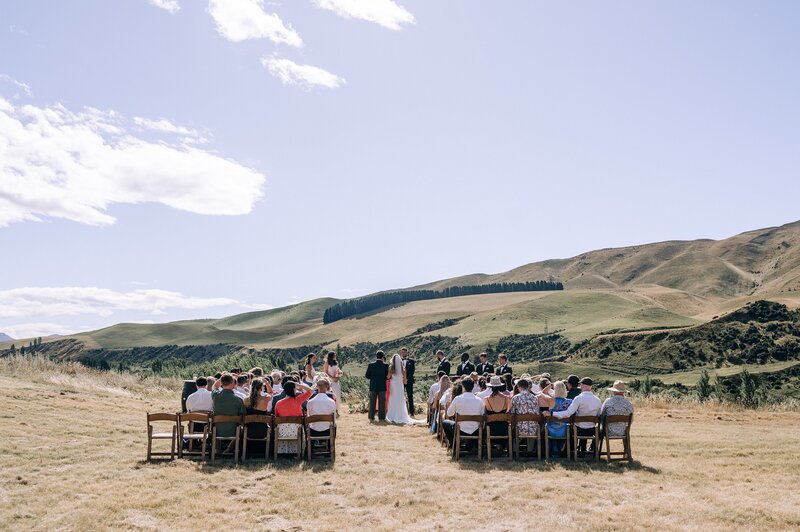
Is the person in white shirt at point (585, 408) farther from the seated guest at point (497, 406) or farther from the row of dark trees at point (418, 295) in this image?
the row of dark trees at point (418, 295)

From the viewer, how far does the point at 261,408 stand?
1375 cm

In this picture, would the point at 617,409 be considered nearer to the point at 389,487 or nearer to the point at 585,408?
the point at 585,408

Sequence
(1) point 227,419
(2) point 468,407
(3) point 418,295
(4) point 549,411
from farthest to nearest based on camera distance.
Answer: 1. (3) point 418,295
2. (4) point 549,411
3. (2) point 468,407
4. (1) point 227,419

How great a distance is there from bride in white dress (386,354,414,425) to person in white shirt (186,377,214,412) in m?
8.38

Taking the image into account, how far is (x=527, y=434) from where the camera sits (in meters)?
13.5

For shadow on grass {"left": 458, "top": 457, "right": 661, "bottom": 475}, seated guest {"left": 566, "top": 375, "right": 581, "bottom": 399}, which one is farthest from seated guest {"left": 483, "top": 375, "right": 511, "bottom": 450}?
seated guest {"left": 566, "top": 375, "right": 581, "bottom": 399}

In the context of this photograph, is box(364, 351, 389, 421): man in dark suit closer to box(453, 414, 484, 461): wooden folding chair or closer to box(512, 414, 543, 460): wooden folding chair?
→ box(453, 414, 484, 461): wooden folding chair

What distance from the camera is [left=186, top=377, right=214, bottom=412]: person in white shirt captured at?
530 inches

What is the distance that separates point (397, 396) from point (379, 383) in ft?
2.50

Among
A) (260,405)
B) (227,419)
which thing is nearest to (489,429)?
(260,405)

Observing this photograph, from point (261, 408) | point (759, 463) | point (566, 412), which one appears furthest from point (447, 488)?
point (759, 463)

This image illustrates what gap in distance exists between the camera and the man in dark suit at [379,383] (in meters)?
21.0

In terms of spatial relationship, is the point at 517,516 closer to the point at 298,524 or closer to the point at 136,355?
the point at 298,524

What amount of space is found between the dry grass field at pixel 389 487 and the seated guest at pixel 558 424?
86cm
